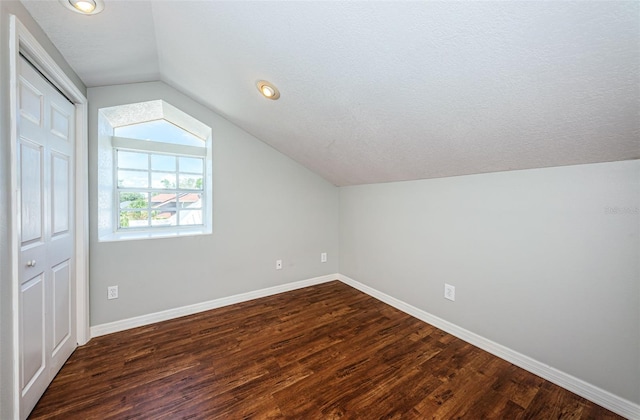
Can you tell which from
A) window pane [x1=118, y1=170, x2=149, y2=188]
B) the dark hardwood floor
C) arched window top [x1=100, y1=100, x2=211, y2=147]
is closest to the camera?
the dark hardwood floor

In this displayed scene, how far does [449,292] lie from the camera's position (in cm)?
216

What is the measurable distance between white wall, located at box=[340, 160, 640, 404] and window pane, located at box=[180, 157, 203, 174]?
2327 millimetres

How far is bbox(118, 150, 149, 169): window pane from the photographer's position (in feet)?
8.14

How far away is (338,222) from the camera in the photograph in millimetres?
3518

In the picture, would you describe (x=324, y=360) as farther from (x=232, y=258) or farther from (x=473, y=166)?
(x=473, y=166)

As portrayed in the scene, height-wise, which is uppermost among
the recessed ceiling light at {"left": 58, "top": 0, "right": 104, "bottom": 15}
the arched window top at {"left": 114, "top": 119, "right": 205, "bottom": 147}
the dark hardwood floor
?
the recessed ceiling light at {"left": 58, "top": 0, "right": 104, "bottom": 15}

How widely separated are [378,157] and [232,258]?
189 centimetres

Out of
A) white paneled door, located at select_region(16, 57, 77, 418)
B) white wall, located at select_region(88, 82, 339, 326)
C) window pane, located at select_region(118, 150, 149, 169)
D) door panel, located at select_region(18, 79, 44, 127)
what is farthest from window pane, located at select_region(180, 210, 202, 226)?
door panel, located at select_region(18, 79, 44, 127)

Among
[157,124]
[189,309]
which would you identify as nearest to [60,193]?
[157,124]

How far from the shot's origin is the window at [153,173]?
2.32 m

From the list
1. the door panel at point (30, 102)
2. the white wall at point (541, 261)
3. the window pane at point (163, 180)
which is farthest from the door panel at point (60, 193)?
the white wall at point (541, 261)

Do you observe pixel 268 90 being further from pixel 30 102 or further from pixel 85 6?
pixel 30 102

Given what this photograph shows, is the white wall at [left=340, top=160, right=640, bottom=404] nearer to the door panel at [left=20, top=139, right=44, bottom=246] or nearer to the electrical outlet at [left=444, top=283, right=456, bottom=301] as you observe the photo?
the electrical outlet at [left=444, top=283, right=456, bottom=301]

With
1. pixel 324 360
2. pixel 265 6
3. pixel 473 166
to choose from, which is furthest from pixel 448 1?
pixel 324 360
